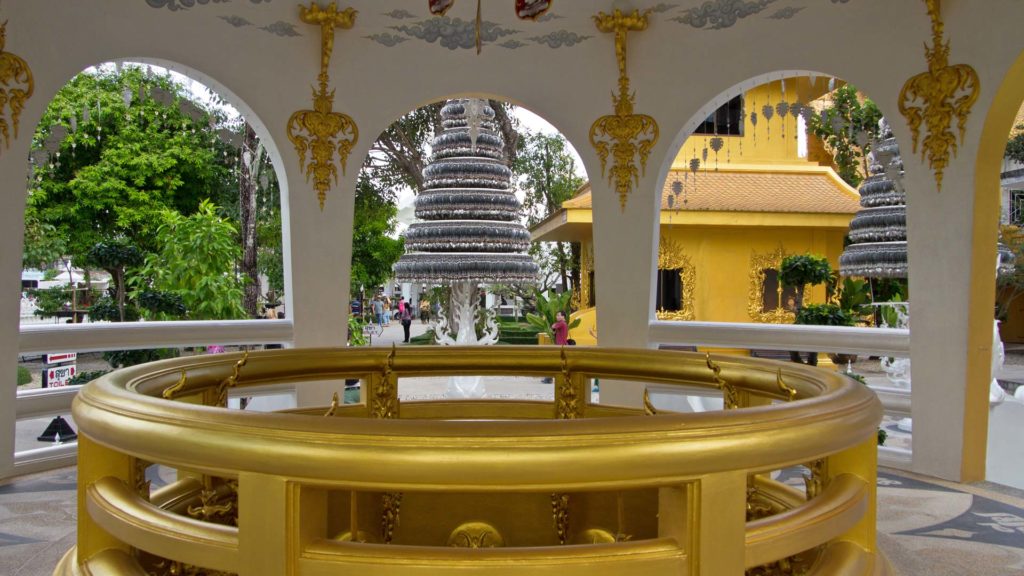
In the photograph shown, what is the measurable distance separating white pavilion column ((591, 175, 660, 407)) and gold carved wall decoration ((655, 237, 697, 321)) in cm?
697

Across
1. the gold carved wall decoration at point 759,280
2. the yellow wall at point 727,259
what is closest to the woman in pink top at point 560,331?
the yellow wall at point 727,259

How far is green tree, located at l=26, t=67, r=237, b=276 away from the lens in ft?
48.0

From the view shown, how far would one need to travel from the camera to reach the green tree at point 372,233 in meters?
14.6

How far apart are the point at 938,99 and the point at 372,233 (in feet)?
39.9

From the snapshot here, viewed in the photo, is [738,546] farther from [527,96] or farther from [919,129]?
[527,96]

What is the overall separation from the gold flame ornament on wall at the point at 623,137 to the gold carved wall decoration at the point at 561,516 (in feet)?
11.5

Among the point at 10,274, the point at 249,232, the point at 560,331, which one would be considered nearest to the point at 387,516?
the point at 10,274

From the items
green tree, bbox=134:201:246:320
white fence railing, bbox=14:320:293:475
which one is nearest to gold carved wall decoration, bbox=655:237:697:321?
green tree, bbox=134:201:246:320

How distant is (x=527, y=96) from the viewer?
5242 mm

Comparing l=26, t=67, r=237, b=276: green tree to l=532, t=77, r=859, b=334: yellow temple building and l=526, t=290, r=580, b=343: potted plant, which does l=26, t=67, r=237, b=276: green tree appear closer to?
l=526, t=290, r=580, b=343: potted plant

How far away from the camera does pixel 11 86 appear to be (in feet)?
13.4

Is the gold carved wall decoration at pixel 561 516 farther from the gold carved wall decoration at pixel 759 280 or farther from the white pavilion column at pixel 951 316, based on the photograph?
the gold carved wall decoration at pixel 759 280

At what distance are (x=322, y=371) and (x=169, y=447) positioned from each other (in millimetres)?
1004

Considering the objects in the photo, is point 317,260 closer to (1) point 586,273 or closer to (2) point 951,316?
(2) point 951,316
